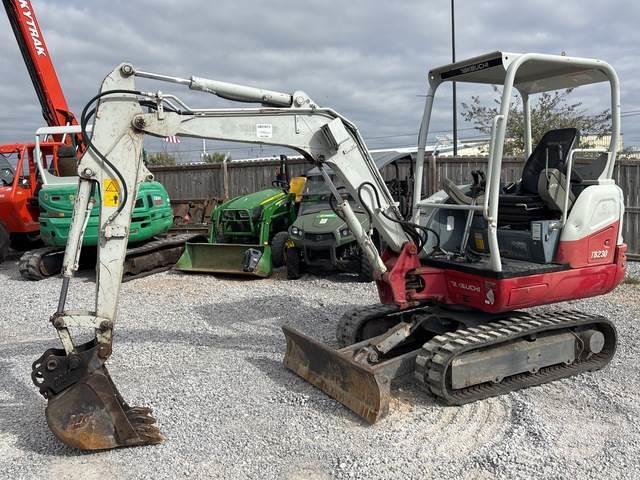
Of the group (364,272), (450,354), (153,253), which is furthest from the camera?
(153,253)

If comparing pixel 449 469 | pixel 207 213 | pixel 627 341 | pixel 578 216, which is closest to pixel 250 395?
pixel 449 469

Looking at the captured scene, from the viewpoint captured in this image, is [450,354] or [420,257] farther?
[420,257]

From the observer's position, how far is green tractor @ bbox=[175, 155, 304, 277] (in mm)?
10352

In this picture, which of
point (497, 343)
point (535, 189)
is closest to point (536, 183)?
point (535, 189)

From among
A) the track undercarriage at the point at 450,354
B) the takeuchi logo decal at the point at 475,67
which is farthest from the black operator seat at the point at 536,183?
the takeuchi logo decal at the point at 475,67

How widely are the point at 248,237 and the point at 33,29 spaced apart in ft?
21.8

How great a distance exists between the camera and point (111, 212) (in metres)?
4.25

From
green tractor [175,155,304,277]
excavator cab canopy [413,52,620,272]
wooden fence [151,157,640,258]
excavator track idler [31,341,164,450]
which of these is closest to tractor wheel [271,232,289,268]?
green tractor [175,155,304,277]

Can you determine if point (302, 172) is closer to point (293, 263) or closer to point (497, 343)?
point (293, 263)

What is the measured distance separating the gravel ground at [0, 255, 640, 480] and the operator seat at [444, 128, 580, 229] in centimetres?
146

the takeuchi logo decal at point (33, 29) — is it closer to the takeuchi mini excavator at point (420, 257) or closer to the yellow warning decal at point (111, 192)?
the takeuchi mini excavator at point (420, 257)

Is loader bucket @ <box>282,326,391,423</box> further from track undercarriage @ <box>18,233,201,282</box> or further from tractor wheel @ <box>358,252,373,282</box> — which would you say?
track undercarriage @ <box>18,233,201,282</box>

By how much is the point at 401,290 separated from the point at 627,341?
2702 millimetres

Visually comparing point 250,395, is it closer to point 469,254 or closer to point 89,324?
point 89,324
